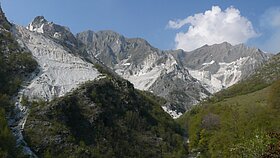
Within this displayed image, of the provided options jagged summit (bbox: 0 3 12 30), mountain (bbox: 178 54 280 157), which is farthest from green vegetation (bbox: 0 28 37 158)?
mountain (bbox: 178 54 280 157)

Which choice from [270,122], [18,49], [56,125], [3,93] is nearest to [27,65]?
[18,49]

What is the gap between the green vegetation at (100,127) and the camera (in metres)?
101

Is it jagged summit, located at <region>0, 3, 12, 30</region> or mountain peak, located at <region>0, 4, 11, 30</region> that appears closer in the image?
jagged summit, located at <region>0, 3, 12, 30</region>

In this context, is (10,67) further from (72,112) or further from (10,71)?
(72,112)

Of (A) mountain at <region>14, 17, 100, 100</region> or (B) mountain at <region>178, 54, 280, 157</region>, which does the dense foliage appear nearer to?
(B) mountain at <region>178, 54, 280, 157</region>

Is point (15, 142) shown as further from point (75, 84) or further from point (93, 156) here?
point (75, 84)

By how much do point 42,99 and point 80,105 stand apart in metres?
10.2

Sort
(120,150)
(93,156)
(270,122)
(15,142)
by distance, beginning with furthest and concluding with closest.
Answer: (120,150) < (93,156) < (15,142) < (270,122)

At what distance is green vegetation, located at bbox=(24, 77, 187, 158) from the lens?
100688 mm

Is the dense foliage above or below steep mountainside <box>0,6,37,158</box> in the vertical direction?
below

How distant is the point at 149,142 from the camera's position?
124 m

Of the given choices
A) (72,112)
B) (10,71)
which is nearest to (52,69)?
(10,71)

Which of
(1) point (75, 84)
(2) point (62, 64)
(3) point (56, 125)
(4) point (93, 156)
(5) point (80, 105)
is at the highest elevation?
(2) point (62, 64)

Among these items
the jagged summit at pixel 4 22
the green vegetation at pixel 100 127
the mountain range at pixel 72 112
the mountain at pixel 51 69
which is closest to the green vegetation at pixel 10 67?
the mountain range at pixel 72 112
